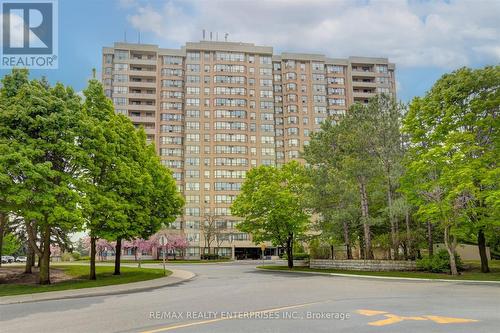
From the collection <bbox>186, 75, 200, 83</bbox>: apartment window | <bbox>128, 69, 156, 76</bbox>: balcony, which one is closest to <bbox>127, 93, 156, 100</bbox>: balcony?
<bbox>128, 69, 156, 76</bbox>: balcony

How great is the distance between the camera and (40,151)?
2036 cm

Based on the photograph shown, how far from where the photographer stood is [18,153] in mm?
19234

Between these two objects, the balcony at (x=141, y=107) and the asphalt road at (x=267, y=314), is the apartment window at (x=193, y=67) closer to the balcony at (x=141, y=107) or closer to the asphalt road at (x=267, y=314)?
the balcony at (x=141, y=107)

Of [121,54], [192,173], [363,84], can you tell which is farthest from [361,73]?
[121,54]

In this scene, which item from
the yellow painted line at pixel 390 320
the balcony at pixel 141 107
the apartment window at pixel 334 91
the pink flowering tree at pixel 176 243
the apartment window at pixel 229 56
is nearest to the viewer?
the yellow painted line at pixel 390 320

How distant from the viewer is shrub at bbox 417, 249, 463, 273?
98.1 ft

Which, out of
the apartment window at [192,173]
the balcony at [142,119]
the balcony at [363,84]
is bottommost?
the apartment window at [192,173]

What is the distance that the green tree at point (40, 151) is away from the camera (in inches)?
775

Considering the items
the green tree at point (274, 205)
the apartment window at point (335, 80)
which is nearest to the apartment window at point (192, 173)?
the apartment window at point (335, 80)

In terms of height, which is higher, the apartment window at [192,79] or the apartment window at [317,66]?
the apartment window at [317,66]

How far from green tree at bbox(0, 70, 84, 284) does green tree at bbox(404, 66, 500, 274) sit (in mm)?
20676

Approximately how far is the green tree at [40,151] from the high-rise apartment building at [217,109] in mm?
77487

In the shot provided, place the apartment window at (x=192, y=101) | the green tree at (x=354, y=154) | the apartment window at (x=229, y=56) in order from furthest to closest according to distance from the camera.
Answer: the apartment window at (x=229, y=56), the apartment window at (x=192, y=101), the green tree at (x=354, y=154)

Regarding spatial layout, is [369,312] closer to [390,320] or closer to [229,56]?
[390,320]
